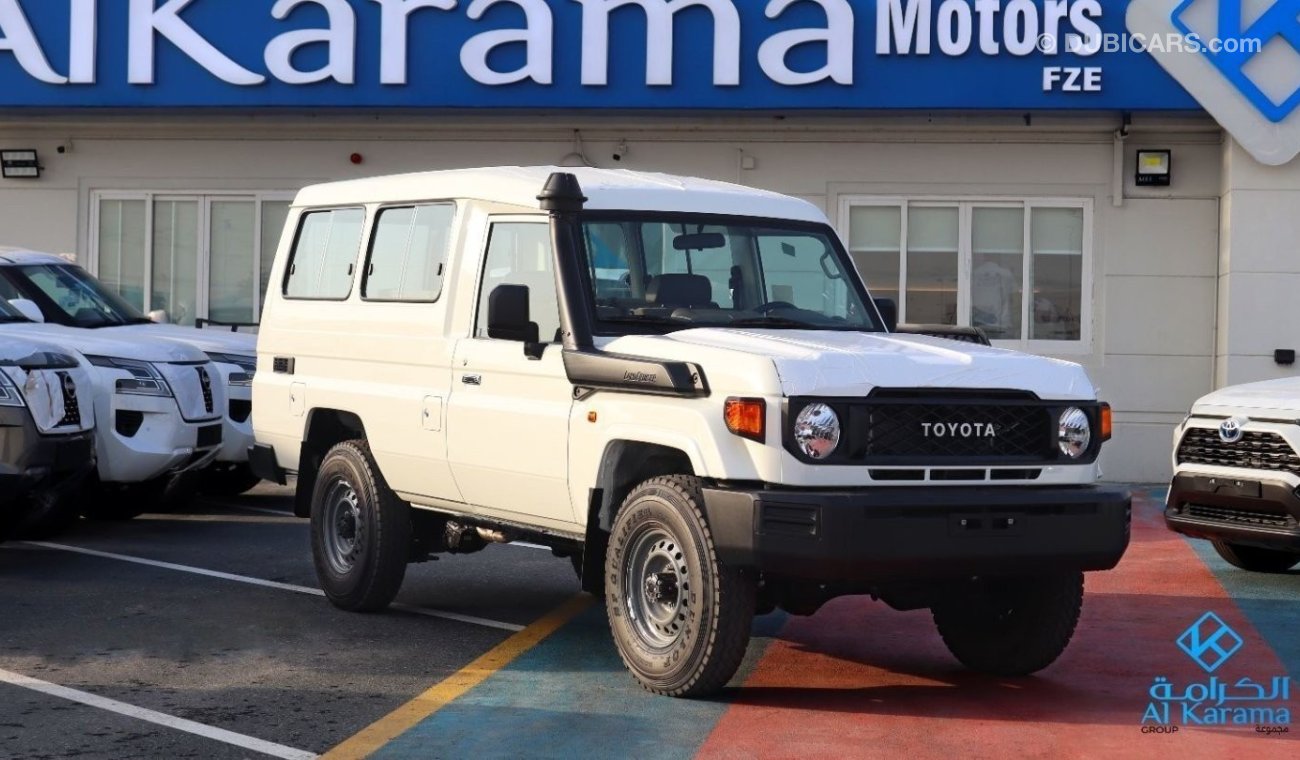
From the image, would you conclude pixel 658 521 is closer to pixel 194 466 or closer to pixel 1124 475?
pixel 194 466

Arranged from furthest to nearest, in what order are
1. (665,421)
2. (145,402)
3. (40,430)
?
(145,402), (40,430), (665,421)

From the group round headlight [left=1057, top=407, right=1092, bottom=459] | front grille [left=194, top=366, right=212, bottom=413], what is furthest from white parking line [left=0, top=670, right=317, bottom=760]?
front grille [left=194, top=366, right=212, bottom=413]

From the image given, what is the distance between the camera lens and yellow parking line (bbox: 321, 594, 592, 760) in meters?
6.43

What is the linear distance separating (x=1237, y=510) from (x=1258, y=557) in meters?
1.23

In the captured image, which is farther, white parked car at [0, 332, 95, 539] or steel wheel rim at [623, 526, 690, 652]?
white parked car at [0, 332, 95, 539]

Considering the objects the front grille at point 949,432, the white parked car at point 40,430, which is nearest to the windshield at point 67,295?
the white parked car at point 40,430

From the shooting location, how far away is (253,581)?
34.0 feet

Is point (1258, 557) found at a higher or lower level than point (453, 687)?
higher

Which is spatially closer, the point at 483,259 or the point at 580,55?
the point at 483,259

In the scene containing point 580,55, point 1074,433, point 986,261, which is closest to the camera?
point 1074,433

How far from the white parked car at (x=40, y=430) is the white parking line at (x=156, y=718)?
8.48ft

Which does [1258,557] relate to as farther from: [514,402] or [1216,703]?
[514,402]

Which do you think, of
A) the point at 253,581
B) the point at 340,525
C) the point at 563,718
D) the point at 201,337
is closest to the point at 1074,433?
the point at 563,718

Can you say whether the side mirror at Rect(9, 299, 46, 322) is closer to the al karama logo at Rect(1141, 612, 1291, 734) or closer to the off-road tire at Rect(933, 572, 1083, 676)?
the off-road tire at Rect(933, 572, 1083, 676)
